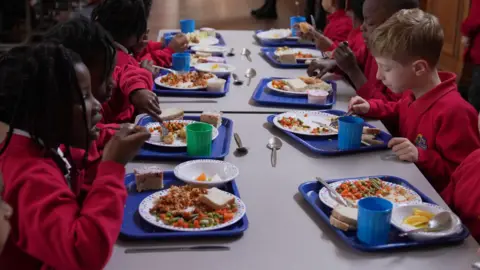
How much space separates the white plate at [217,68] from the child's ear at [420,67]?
986mm

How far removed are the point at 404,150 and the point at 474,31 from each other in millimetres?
2014

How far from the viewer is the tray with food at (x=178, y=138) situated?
5.84ft

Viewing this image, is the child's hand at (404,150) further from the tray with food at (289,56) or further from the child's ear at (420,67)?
the tray with food at (289,56)

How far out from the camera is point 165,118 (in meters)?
2.06

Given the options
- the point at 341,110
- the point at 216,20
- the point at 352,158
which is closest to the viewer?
the point at 352,158

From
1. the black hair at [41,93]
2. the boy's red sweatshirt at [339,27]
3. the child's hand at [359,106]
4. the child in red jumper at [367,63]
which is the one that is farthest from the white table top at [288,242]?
the boy's red sweatshirt at [339,27]

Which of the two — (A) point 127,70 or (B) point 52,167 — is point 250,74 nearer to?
(A) point 127,70

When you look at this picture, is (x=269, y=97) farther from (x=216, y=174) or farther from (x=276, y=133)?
(x=216, y=174)

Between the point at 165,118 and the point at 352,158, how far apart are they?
665 mm

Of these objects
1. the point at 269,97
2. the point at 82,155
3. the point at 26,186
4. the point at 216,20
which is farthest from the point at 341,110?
the point at 216,20

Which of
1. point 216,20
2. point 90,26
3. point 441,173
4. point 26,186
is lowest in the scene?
point 216,20

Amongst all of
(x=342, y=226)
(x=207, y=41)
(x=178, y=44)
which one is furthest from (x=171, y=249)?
(x=207, y=41)

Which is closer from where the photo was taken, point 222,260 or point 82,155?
point 222,260

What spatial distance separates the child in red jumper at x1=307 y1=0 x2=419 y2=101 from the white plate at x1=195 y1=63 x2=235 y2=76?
370 mm
